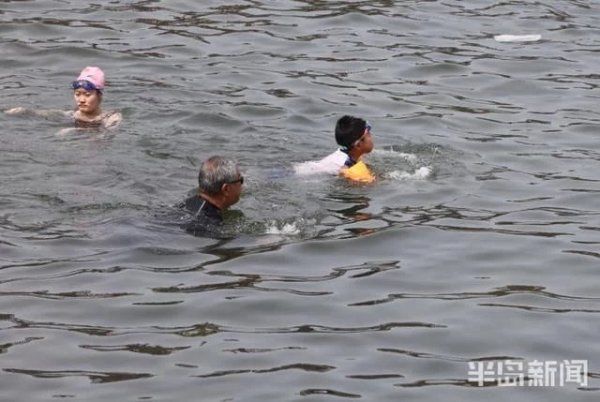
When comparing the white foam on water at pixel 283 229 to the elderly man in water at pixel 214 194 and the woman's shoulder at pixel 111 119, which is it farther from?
the woman's shoulder at pixel 111 119

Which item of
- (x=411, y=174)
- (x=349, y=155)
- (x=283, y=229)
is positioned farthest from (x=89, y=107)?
(x=283, y=229)

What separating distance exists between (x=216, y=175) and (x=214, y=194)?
173mm

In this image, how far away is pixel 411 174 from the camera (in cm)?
1295

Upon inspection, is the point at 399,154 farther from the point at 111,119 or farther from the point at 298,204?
the point at 111,119

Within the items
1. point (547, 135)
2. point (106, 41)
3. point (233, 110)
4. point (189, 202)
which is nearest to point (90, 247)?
point (189, 202)

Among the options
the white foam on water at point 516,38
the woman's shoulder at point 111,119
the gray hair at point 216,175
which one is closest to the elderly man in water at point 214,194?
the gray hair at point 216,175

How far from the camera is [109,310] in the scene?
369 inches

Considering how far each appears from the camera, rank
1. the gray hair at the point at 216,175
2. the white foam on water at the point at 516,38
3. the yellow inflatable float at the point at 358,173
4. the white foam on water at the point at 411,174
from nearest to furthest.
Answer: the gray hair at the point at 216,175 → the yellow inflatable float at the point at 358,173 → the white foam on water at the point at 411,174 → the white foam on water at the point at 516,38

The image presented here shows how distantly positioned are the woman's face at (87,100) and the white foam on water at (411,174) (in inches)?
136

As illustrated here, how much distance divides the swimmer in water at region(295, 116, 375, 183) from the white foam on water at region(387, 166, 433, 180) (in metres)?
0.23

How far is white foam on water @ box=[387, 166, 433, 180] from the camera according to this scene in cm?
1290

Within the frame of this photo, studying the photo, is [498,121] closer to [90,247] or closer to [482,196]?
[482,196]

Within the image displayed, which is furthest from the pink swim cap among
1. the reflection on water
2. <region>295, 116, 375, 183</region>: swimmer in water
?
<region>295, 116, 375, 183</region>: swimmer in water

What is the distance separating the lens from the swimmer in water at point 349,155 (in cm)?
1270
